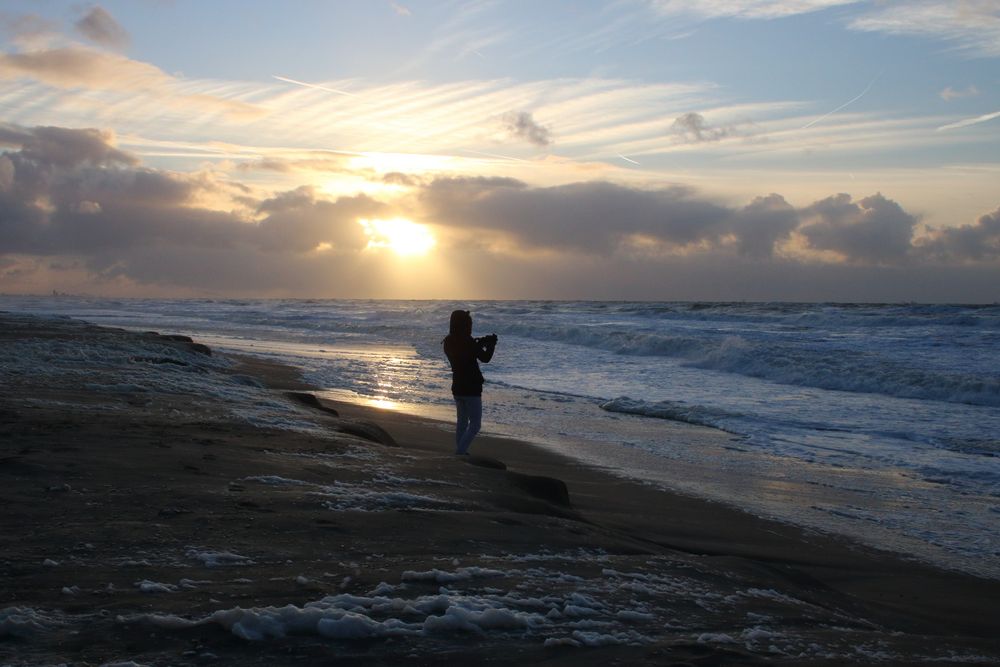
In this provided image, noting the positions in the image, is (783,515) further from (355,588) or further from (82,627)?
(82,627)

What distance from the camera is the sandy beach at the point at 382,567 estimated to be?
3232 millimetres

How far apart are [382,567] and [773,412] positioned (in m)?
13.6

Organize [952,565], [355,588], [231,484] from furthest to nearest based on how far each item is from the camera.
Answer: [952,565]
[231,484]
[355,588]

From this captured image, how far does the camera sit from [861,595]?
6.02 metres

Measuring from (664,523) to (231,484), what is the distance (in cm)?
407

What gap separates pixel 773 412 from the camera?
16328 millimetres

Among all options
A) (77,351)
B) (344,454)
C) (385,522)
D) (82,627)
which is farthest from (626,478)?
(77,351)

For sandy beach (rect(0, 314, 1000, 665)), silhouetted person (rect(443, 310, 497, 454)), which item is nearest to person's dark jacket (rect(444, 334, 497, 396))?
silhouetted person (rect(443, 310, 497, 454))

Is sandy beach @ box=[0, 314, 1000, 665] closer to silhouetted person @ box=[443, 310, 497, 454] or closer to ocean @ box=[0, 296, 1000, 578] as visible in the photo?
silhouetted person @ box=[443, 310, 497, 454]

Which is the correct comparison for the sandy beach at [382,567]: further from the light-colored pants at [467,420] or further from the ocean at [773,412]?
the ocean at [773,412]

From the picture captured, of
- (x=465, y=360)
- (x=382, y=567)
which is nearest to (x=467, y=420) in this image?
(x=465, y=360)

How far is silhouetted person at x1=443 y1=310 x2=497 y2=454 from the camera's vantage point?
930cm

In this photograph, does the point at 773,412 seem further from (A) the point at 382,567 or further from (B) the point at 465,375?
(A) the point at 382,567

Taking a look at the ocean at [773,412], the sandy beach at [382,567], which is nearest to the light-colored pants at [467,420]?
the sandy beach at [382,567]
